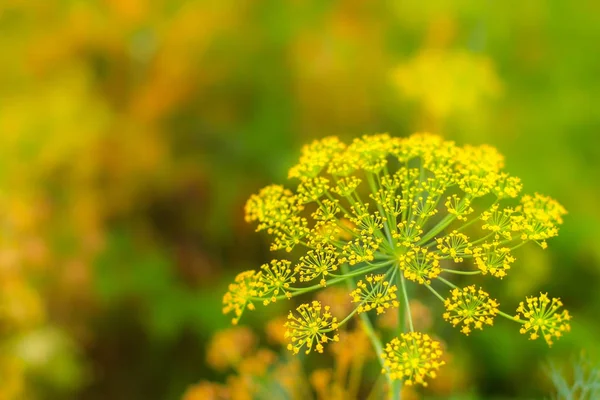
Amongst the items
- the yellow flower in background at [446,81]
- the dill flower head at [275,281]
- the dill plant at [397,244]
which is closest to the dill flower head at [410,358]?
the dill plant at [397,244]

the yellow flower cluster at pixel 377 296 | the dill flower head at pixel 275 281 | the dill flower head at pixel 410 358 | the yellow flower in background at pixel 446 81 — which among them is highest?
the yellow flower in background at pixel 446 81

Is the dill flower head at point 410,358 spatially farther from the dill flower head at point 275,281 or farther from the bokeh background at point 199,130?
the bokeh background at point 199,130

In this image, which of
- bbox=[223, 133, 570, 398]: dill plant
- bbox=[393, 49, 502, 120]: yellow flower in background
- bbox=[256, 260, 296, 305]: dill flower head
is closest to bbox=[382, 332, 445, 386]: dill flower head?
bbox=[223, 133, 570, 398]: dill plant

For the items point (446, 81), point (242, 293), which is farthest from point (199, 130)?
point (242, 293)

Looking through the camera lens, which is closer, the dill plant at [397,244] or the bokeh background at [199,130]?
the dill plant at [397,244]

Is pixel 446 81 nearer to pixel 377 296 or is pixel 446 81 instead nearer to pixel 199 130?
pixel 199 130

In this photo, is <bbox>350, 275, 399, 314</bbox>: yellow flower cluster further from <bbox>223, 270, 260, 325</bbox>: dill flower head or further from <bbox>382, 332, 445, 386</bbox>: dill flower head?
<bbox>223, 270, 260, 325</bbox>: dill flower head
